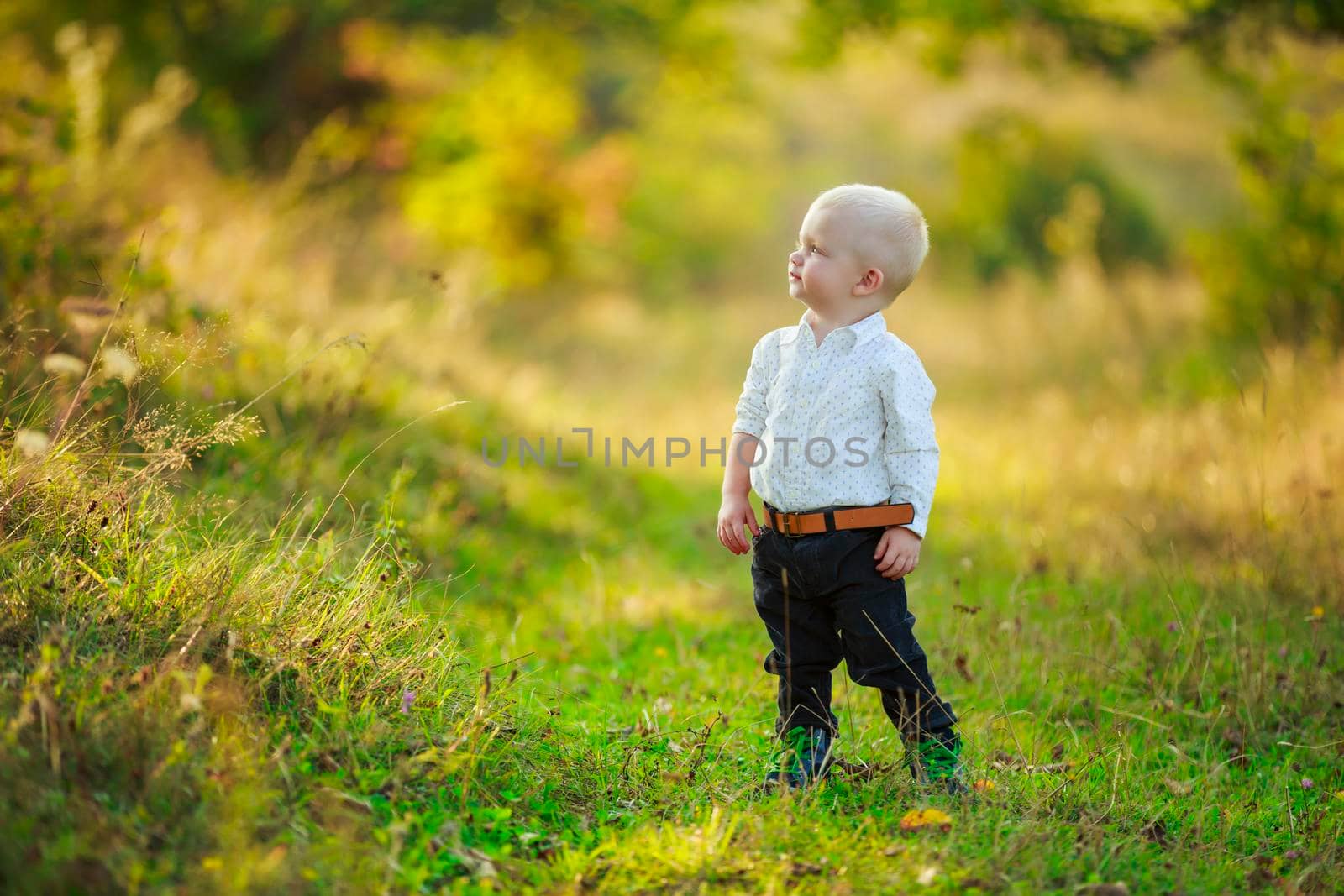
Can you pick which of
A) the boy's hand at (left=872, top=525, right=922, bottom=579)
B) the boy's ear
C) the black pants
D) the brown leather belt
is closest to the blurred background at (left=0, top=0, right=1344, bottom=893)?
the black pants

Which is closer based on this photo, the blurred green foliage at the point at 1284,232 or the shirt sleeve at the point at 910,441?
the shirt sleeve at the point at 910,441

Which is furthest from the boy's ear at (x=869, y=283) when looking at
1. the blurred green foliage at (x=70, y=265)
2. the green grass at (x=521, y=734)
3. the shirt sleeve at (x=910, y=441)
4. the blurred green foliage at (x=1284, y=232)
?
the blurred green foliage at (x=1284, y=232)

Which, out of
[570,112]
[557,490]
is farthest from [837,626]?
[570,112]

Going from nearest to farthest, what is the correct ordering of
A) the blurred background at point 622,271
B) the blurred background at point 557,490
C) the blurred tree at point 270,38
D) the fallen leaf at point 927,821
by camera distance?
the blurred background at point 557,490
the fallen leaf at point 927,821
the blurred background at point 622,271
the blurred tree at point 270,38

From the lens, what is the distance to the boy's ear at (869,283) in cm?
271

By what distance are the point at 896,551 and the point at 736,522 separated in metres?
0.47

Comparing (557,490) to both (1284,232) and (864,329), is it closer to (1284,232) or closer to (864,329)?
(864,329)

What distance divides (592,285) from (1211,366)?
8.02 m

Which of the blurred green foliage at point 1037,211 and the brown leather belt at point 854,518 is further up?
the blurred green foliage at point 1037,211

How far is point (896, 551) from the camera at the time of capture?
8.72 feet

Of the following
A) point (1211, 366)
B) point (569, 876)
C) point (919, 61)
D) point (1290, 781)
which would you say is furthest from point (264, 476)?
point (919, 61)

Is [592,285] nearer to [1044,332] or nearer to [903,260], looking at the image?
[1044,332]

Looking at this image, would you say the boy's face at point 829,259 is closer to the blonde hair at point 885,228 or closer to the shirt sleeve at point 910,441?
the blonde hair at point 885,228

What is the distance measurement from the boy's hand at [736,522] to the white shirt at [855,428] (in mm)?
122
